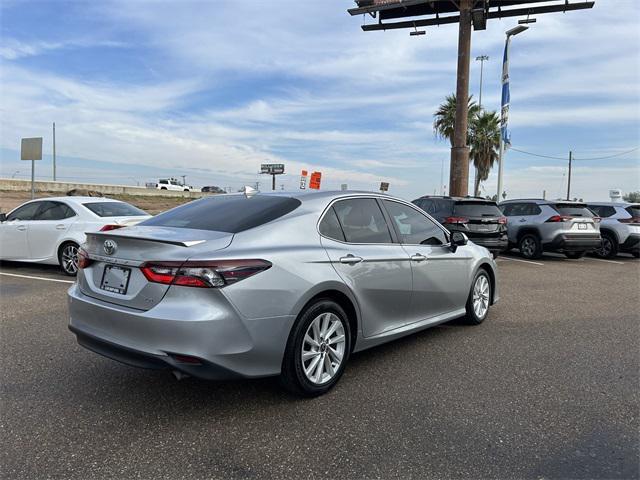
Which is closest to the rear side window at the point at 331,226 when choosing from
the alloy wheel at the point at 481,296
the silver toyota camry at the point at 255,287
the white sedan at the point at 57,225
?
the silver toyota camry at the point at 255,287

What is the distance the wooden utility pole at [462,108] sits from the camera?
16.3 meters

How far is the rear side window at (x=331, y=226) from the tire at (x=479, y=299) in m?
2.26

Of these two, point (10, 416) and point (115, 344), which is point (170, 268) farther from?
point (10, 416)

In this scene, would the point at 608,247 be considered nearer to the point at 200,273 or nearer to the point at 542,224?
the point at 542,224

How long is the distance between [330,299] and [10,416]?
2300 mm

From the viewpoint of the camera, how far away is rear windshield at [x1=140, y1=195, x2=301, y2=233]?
360 centimetres

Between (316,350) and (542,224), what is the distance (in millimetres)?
10965

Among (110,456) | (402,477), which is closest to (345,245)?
(402,477)

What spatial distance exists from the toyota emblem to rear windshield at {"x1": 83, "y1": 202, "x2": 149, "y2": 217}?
5797 mm

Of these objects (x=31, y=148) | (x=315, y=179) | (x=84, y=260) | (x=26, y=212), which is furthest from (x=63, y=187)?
(x=84, y=260)

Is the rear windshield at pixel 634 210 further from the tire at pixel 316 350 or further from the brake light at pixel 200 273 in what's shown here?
the brake light at pixel 200 273

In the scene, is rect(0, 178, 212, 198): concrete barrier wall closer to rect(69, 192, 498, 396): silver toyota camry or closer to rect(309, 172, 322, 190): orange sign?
rect(309, 172, 322, 190): orange sign

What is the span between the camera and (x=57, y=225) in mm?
8742

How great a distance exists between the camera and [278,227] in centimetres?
354
